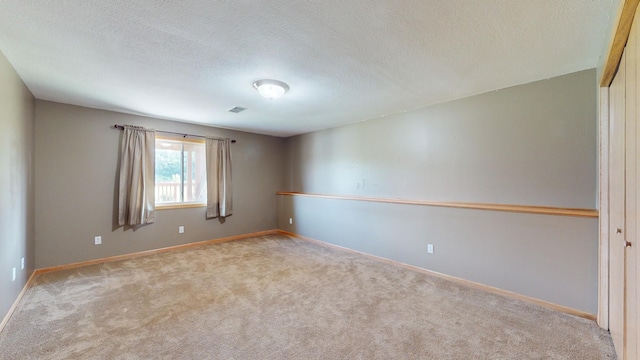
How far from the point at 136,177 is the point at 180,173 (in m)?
0.76

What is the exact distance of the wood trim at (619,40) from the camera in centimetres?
125

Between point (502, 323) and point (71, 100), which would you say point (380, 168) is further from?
point (71, 100)

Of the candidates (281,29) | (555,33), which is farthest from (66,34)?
(555,33)

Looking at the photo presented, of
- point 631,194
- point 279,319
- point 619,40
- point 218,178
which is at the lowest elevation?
→ point 279,319

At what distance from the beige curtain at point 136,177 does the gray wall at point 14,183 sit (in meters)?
0.93

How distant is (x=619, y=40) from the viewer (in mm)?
1481

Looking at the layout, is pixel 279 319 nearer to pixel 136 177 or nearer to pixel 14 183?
pixel 14 183

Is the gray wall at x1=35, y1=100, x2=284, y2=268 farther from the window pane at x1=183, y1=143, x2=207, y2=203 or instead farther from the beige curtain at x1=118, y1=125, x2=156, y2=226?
the window pane at x1=183, y1=143, x2=207, y2=203

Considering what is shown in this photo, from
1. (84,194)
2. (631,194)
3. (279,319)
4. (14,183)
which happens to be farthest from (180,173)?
(631,194)

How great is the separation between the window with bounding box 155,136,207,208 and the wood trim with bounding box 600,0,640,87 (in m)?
5.11

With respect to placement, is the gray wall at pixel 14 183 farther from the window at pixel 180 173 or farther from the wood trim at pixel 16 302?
the window at pixel 180 173

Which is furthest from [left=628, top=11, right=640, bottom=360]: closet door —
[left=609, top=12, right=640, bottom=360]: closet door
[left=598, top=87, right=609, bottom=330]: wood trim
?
[left=598, top=87, right=609, bottom=330]: wood trim

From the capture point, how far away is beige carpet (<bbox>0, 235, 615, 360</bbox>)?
1.85 m

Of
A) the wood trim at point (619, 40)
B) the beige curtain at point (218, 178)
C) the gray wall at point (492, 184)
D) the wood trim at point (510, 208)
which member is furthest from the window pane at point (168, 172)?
the wood trim at point (619, 40)
